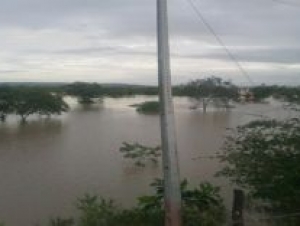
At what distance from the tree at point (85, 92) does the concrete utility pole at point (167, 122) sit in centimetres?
4122

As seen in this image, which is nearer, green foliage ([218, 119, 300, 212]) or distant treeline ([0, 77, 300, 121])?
green foliage ([218, 119, 300, 212])

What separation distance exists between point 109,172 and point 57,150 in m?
4.26

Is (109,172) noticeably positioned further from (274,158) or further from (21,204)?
(274,158)

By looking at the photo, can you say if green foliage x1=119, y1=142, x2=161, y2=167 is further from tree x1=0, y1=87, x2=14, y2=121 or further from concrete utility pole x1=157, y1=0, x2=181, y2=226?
tree x1=0, y1=87, x2=14, y2=121

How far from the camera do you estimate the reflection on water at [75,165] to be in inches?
388

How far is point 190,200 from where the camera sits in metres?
7.11

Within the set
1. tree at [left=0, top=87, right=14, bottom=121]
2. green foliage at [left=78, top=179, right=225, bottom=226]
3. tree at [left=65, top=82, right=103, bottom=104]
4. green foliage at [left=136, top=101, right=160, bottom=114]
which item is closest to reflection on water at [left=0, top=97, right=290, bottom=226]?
tree at [left=0, top=87, right=14, bottom=121]

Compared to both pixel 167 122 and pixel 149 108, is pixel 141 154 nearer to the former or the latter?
pixel 167 122

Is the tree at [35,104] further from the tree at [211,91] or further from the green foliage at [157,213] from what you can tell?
the green foliage at [157,213]

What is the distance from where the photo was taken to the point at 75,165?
1378 centimetres

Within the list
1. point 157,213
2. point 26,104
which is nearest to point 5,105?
point 26,104

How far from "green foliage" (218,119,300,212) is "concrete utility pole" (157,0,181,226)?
7.65ft

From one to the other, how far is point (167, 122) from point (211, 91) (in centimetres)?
3201

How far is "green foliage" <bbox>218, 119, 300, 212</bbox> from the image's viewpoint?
6383 millimetres
